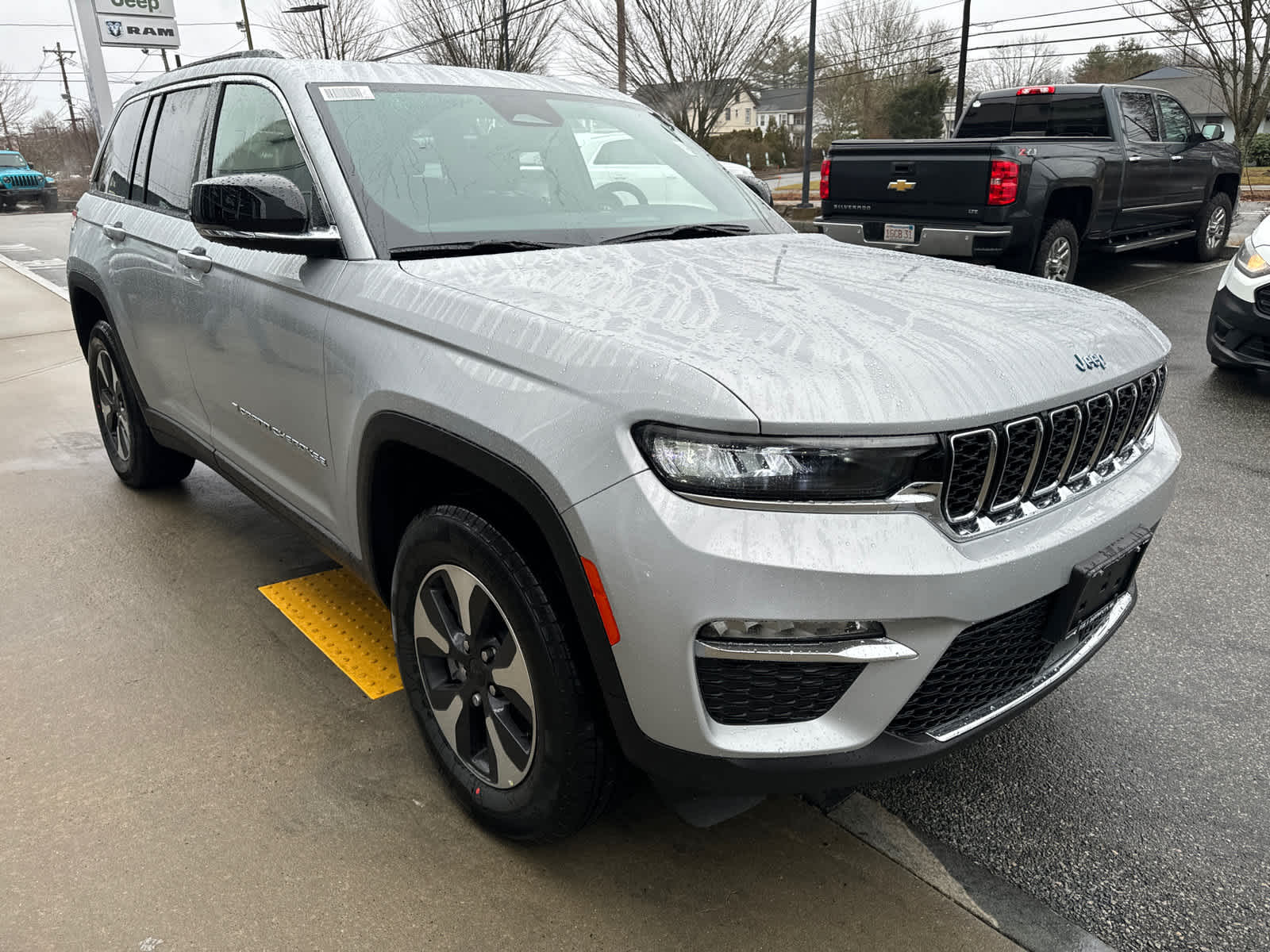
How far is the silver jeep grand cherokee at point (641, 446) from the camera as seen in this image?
1631mm

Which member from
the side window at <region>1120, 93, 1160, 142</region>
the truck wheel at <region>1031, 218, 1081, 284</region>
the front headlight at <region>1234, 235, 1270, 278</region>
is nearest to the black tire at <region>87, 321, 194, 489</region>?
the front headlight at <region>1234, 235, 1270, 278</region>

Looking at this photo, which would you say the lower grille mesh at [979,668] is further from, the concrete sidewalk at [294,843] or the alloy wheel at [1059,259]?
the alloy wheel at [1059,259]

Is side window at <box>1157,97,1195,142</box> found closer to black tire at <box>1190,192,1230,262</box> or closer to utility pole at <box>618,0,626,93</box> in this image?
black tire at <box>1190,192,1230,262</box>

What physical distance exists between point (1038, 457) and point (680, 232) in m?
1.39

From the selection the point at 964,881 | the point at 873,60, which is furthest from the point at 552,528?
the point at 873,60

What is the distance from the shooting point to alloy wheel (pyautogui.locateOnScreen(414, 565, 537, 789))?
79.8 inches

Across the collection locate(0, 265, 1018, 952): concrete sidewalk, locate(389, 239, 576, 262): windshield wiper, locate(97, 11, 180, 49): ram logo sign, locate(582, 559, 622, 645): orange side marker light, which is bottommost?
locate(0, 265, 1018, 952): concrete sidewalk

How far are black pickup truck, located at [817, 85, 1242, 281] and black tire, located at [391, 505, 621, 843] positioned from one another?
6.54 metres

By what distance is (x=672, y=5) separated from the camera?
26391mm

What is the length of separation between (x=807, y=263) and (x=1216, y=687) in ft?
5.92

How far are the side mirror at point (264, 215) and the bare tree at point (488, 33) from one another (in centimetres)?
2859

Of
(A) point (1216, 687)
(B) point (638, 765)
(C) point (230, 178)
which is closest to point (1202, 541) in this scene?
(A) point (1216, 687)

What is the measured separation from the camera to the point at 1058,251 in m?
8.48

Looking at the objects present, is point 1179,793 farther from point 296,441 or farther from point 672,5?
point 672,5
